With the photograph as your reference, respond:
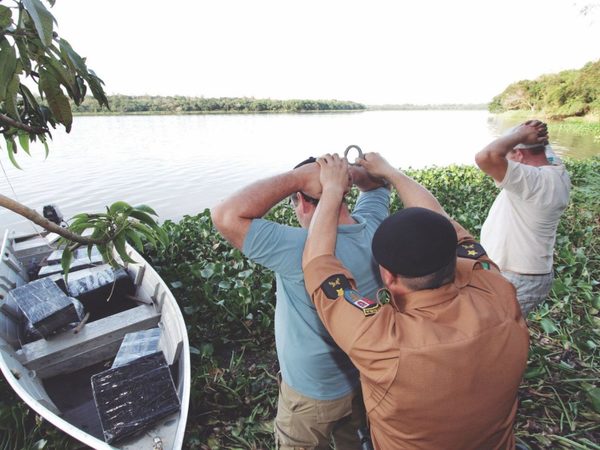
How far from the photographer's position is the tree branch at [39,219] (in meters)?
1.23

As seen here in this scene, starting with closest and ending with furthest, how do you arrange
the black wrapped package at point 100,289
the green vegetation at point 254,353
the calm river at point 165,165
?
the green vegetation at point 254,353
the black wrapped package at point 100,289
the calm river at point 165,165

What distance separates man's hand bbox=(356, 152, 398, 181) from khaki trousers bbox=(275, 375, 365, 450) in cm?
100

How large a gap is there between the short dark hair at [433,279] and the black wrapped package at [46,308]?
3.16 metres

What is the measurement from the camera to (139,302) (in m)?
3.96

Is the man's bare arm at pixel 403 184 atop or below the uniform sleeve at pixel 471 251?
atop

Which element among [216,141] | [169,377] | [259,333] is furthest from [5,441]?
[216,141]

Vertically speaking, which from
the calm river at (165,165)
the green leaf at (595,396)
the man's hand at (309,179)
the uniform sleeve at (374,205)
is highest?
the man's hand at (309,179)

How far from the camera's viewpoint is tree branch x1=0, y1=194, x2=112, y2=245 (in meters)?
1.23

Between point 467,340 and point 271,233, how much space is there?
2.32 ft

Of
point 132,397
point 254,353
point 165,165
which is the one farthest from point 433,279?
point 165,165

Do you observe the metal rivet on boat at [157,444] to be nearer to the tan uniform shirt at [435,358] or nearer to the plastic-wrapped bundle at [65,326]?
the tan uniform shirt at [435,358]

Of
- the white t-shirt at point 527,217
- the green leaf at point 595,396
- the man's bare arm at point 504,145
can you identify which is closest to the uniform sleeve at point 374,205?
the man's bare arm at point 504,145

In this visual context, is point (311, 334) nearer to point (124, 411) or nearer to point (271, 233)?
point (271, 233)

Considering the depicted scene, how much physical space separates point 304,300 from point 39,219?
111 centimetres
